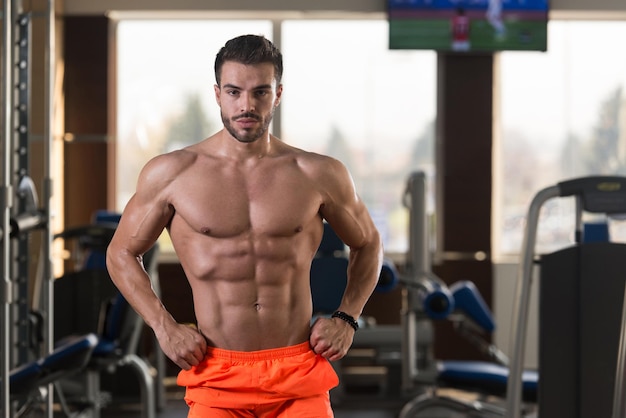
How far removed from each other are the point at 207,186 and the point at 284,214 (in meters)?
0.18

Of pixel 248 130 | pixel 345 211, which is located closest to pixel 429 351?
pixel 345 211

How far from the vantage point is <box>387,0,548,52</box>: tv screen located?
698 centimetres

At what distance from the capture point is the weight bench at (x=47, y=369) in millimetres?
4109

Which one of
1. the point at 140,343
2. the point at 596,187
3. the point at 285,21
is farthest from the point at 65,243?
the point at 596,187

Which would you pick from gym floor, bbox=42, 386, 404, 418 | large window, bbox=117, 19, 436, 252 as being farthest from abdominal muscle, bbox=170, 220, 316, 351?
large window, bbox=117, 19, 436, 252

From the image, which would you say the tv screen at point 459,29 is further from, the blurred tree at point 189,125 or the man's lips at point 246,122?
the man's lips at point 246,122

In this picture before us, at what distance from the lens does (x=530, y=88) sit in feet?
24.1

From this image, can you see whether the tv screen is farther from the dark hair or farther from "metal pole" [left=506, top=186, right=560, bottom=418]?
the dark hair

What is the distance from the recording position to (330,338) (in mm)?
2389

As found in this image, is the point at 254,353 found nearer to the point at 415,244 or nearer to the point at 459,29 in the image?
the point at 415,244

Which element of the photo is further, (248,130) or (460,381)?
(460,381)

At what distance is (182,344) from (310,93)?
204 inches

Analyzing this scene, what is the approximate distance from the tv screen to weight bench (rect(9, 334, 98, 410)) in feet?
11.2

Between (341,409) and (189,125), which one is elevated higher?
(189,125)
